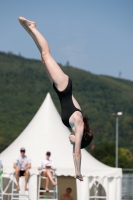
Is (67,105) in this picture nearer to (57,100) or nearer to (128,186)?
(128,186)

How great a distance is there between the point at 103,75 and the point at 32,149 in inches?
3442

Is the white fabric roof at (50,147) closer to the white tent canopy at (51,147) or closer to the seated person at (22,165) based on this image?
the white tent canopy at (51,147)

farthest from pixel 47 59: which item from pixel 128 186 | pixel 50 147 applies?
pixel 128 186

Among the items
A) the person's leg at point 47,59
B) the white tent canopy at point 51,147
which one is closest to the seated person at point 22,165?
the white tent canopy at point 51,147

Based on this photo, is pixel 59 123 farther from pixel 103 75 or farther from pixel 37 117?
pixel 103 75

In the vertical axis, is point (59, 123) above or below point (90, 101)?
below

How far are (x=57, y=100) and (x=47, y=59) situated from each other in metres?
76.1

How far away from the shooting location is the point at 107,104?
8762 cm

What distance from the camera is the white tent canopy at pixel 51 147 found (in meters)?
15.1

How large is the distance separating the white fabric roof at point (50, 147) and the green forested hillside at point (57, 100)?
50.1 m

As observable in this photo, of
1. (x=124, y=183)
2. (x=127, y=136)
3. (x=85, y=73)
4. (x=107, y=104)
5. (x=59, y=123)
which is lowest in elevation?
(x=124, y=183)

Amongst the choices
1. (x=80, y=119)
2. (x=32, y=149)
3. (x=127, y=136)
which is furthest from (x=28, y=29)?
(x=127, y=136)

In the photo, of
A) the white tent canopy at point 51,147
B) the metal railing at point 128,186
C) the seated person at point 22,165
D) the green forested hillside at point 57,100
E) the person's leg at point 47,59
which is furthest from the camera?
the green forested hillside at point 57,100

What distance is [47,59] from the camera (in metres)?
6.76
